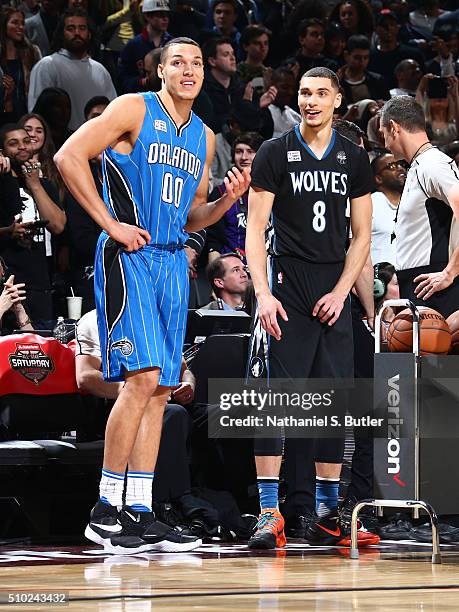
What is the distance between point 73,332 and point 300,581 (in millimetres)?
3158

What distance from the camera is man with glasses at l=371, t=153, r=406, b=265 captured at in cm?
846

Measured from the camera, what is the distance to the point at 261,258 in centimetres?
533

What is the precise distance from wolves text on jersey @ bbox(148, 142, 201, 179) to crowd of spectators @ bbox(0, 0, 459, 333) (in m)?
1.48

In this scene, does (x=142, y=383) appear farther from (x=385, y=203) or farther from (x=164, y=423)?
(x=385, y=203)

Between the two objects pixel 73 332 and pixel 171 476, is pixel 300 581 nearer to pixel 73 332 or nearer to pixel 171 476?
pixel 171 476

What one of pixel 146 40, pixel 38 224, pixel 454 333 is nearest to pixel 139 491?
pixel 454 333

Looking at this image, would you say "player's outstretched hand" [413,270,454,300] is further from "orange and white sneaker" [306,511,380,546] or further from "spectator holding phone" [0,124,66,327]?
"spectator holding phone" [0,124,66,327]

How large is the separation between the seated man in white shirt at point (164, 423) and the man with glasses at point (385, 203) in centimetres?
300

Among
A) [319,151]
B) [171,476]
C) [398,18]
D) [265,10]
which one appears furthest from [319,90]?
[398,18]

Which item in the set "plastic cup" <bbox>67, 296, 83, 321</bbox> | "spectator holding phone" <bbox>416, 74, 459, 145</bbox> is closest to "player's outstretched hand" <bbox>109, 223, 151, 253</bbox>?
"plastic cup" <bbox>67, 296, 83, 321</bbox>

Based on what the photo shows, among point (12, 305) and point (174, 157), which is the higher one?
point (174, 157)

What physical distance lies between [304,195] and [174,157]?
27.1 inches

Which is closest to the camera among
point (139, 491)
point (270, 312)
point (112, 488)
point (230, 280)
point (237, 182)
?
point (112, 488)

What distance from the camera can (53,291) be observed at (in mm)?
7875
